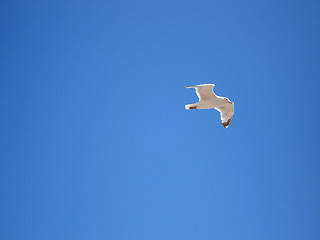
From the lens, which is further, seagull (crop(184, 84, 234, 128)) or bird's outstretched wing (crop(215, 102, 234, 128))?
bird's outstretched wing (crop(215, 102, 234, 128))

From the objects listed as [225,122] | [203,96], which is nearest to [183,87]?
[203,96]

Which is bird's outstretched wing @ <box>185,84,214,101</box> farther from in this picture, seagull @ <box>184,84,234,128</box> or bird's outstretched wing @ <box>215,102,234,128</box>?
bird's outstretched wing @ <box>215,102,234,128</box>

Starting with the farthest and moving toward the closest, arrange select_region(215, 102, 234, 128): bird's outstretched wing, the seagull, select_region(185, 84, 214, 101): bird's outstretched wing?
1. select_region(215, 102, 234, 128): bird's outstretched wing
2. the seagull
3. select_region(185, 84, 214, 101): bird's outstretched wing

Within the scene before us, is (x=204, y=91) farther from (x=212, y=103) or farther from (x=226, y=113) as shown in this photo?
(x=226, y=113)

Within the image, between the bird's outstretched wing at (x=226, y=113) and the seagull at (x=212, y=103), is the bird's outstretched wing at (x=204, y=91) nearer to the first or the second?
the seagull at (x=212, y=103)

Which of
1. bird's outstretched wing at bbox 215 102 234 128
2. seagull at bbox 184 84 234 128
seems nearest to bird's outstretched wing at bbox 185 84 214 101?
seagull at bbox 184 84 234 128

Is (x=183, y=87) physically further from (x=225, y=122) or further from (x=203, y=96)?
(x=225, y=122)

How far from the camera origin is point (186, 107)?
21.5m

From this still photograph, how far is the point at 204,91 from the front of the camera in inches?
827

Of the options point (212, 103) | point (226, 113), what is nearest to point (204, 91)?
point (212, 103)

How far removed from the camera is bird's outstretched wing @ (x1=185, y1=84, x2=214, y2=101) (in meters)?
20.8

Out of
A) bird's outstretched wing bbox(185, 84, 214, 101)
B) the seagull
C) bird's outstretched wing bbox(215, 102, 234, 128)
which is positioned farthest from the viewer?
bird's outstretched wing bbox(215, 102, 234, 128)

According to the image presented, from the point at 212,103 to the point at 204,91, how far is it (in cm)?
80

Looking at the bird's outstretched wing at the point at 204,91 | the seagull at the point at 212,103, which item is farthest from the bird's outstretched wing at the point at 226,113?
the bird's outstretched wing at the point at 204,91
